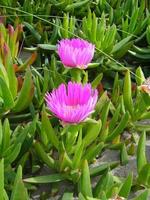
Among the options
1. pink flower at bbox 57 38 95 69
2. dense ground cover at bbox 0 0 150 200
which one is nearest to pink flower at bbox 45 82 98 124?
dense ground cover at bbox 0 0 150 200

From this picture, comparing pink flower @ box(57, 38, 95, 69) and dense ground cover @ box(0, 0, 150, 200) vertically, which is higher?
pink flower @ box(57, 38, 95, 69)

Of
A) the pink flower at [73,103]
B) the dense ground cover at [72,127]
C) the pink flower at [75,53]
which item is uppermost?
the pink flower at [75,53]

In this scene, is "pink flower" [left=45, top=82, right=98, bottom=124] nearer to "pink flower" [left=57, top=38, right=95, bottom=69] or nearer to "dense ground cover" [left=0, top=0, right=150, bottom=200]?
"dense ground cover" [left=0, top=0, right=150, bottom=200]

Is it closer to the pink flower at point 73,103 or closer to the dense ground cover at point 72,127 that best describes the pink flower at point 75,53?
the dense ground cover at point 72,127

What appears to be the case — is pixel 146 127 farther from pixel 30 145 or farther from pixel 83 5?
pixel 83 5

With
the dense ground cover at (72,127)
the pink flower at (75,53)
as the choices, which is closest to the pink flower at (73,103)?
the dense ground cover at (72,127)
